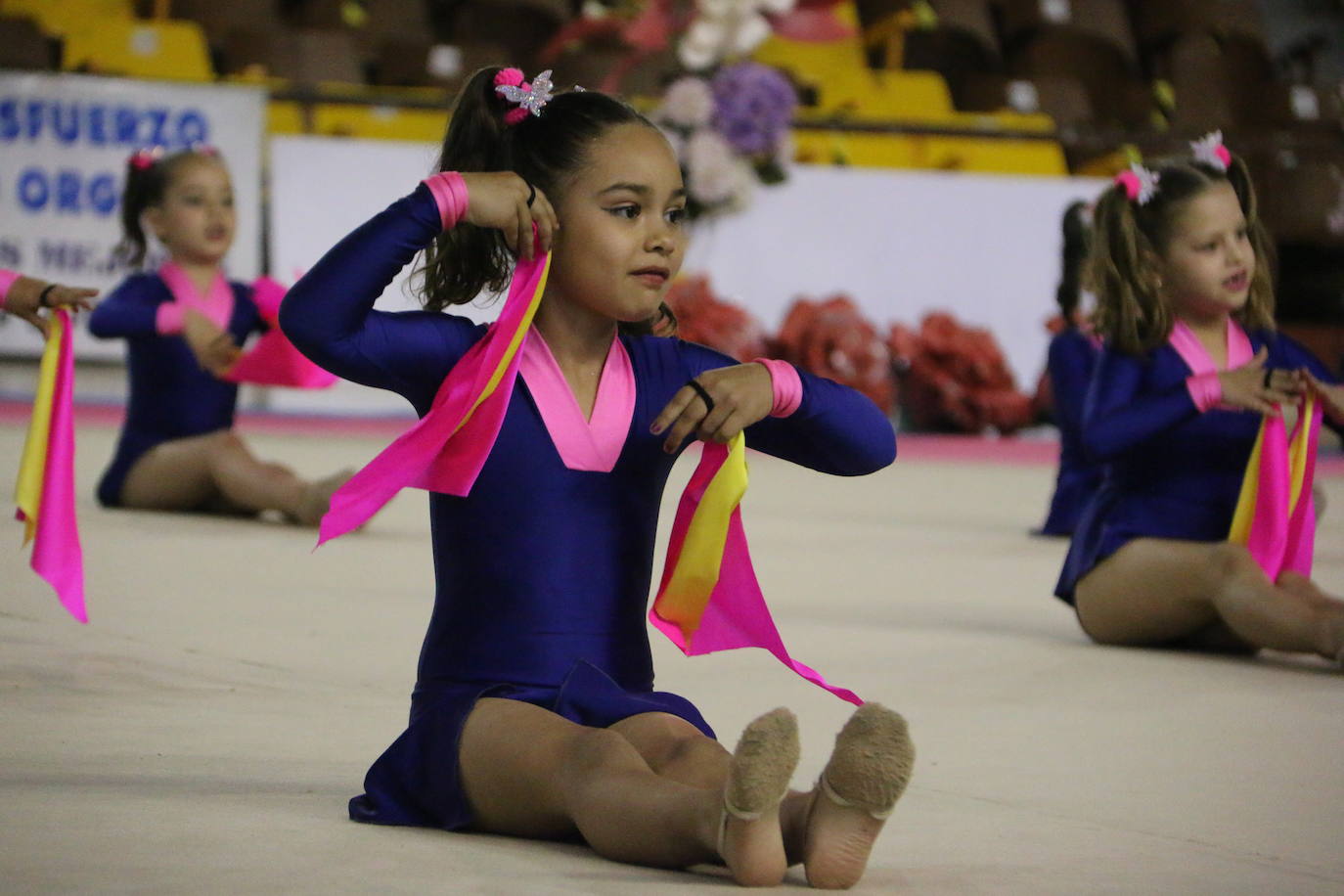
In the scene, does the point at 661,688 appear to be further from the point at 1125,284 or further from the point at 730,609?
the point at 1125,284

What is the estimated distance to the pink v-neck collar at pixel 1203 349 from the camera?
11.6 ft

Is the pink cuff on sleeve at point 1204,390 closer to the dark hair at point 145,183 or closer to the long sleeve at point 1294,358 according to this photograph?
the long sleeve at point 1294,358

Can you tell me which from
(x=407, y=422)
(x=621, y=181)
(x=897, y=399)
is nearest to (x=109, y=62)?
(x=407, y=422)

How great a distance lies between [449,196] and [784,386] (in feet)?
1.35

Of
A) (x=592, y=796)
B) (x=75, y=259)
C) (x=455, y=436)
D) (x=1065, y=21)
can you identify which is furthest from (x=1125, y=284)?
(x=1065, y=21)

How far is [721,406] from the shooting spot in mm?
1925

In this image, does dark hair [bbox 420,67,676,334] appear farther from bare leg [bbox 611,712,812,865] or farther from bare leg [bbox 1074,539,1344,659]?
bare leg [bbox 1074,539,1344,659]

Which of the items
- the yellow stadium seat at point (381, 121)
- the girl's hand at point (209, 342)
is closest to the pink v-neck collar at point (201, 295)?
the girl's hand at point (209, 342)

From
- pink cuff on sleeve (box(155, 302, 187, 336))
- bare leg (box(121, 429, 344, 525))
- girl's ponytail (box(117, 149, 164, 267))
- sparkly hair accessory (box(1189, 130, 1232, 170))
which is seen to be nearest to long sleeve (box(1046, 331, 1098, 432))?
sparkly hair accessory (box(1189, 130, 1232, 170))

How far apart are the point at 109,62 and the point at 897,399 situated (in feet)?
13.5

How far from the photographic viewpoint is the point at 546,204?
207 centimetres

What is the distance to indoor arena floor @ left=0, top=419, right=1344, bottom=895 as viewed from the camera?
1.78 m

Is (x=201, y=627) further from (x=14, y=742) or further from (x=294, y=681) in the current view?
(x=14, y=742)

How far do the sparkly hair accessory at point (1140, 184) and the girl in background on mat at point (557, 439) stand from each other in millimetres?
1619
